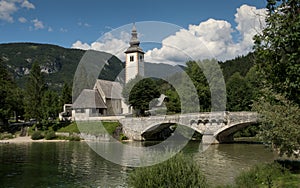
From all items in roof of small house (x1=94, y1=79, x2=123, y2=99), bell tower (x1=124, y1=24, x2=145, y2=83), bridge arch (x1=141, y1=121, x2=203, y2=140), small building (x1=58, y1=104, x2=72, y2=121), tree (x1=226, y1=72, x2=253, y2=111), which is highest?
bell tower (x1=124, y1=24, x2=145, y2=83)

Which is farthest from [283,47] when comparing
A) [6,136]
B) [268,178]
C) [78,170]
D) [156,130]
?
[6,136]

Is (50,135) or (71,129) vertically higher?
(71,129)

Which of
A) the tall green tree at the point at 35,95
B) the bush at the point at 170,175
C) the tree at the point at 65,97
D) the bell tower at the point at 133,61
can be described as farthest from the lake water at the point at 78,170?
the tree at the point at 65,97

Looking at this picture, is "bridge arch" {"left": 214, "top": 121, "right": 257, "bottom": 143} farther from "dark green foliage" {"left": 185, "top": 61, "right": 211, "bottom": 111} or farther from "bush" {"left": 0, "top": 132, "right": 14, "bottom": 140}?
"bush" {"left": 0, "top": 132, "right": 14, "bottom": 140}

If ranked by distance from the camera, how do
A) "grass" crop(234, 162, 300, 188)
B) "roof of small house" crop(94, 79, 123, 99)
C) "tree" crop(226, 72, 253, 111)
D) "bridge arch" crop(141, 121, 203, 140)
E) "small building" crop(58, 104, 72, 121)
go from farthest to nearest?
"roof of small house" crop(94, 79, 123, 99), "small building" crop(58, 104, 72, 121), "tree" crop(226, 72, 253, 111), "bridge arch" crop(141, 121, 203, 140), "grass" crop(234, 162, 300, 188)

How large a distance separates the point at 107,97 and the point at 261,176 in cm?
5467

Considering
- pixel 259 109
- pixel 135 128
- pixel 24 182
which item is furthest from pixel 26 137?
pixel 259 109

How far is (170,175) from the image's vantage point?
1212 cm

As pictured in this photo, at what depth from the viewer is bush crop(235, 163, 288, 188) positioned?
15549mm

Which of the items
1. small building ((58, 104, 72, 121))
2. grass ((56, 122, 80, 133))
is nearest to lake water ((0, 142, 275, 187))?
grass ((56, 122, 80, 133))

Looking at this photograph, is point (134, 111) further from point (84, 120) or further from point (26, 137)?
point (26, 137)

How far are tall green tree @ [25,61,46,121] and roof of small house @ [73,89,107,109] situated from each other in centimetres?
676

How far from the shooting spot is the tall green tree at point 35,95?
59469 millimetres

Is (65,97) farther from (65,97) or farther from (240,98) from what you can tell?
(240,98)
